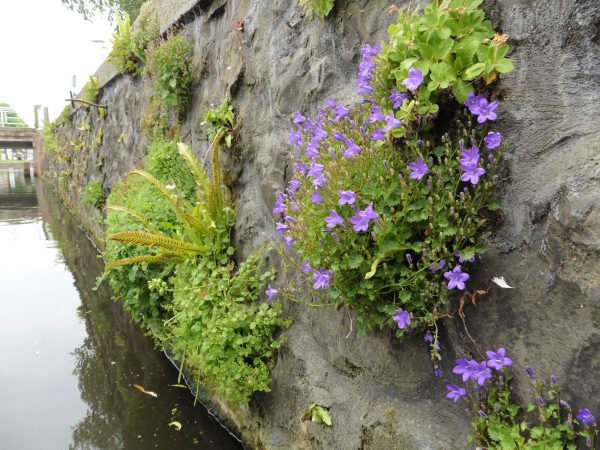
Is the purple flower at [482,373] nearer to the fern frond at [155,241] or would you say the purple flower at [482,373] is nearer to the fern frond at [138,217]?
the fern frond at [155,241]

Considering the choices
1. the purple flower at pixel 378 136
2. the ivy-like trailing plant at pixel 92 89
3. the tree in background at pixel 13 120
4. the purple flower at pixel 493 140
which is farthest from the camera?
the tree in background at pixel 13 120

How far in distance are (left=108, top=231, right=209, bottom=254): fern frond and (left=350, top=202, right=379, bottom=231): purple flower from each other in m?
1.67

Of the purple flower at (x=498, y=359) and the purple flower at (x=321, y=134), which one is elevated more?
the purple flower at (x=321, y=134)

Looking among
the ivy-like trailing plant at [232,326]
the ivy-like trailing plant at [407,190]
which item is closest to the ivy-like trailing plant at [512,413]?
the ivy-like trailing plant at [407,190]

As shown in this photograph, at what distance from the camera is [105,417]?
3.01 meters

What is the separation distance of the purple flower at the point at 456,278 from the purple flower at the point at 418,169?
0.33 metres

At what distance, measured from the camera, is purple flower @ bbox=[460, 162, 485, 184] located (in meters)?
1.38

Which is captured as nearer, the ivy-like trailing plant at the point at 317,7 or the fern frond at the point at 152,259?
the ivy-like trailing plant at the point at 317,7

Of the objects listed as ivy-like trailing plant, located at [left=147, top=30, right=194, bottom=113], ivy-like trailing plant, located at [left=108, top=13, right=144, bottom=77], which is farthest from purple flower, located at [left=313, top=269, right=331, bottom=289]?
ivy-like trailing plant, located at [left=108, top=13, right=144, bottom=77]

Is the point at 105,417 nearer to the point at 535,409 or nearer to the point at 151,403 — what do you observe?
the point at 151,403

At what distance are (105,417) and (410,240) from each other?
2509 millimetres

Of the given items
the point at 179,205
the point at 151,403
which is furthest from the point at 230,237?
the point at 151,403

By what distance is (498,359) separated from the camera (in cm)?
136

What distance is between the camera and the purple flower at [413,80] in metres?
1.46
